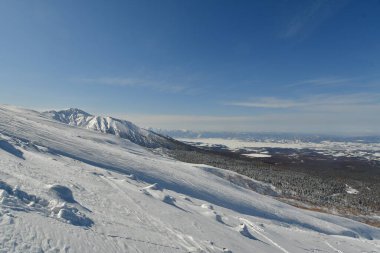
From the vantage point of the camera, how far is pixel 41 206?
1479 centimetres

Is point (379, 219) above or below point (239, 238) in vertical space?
below

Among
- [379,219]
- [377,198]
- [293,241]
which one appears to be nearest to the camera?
[293,241]

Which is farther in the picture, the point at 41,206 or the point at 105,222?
the point at 105,222

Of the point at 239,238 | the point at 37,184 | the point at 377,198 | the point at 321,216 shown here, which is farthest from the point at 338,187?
the point at 37,184

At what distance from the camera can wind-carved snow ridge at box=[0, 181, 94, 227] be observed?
13707 millimetres

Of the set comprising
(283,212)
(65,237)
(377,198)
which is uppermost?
(65,237)

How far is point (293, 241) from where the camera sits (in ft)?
83.9

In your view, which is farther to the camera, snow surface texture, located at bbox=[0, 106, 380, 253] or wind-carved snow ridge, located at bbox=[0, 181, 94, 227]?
wind-carved snow ridge, located at bbox=[0, 181, 94, 227]

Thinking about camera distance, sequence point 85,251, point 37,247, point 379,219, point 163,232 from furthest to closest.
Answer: point 379,219 < point 163,232 < point 85,251 < point 37,247

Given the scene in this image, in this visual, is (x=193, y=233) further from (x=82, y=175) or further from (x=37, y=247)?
(x=82, y=175)

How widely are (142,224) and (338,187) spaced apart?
392 ft

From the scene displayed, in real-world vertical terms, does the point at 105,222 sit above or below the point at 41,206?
below

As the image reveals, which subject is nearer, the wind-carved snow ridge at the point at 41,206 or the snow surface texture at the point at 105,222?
the snow surface texture at the point at 105,222

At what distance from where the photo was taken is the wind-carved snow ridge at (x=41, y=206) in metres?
13.7
